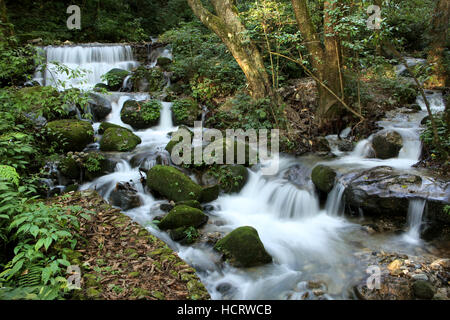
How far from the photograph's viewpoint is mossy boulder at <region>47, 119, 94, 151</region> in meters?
7.29

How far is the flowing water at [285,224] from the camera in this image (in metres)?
4.19

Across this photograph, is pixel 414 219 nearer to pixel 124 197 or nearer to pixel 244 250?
pixel 244 250

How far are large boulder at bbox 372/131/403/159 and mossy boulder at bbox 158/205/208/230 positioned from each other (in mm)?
5008

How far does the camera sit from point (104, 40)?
51.2 feet

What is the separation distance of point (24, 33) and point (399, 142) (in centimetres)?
1675

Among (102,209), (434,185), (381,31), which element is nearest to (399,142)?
(434,185)

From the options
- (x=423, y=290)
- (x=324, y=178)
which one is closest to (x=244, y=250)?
(x=423, y=290)

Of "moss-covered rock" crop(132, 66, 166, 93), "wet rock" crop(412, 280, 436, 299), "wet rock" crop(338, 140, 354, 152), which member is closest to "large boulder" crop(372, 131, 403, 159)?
"wet rock" crop(338, 140, 354, 152)

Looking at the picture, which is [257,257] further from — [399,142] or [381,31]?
[399,142]

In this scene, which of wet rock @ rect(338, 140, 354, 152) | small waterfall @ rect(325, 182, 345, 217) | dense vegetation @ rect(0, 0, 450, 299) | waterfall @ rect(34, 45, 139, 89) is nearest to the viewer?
dense vegetation @ rect(0, 0, 450, 299)

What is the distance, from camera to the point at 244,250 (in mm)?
4441

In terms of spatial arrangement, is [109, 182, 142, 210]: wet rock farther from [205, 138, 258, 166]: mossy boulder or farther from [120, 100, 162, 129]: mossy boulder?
[120, 100, 162, 129]: mossy boulder

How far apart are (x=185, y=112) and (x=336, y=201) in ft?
19.8

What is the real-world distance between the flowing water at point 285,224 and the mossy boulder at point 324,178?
0.53 ft
